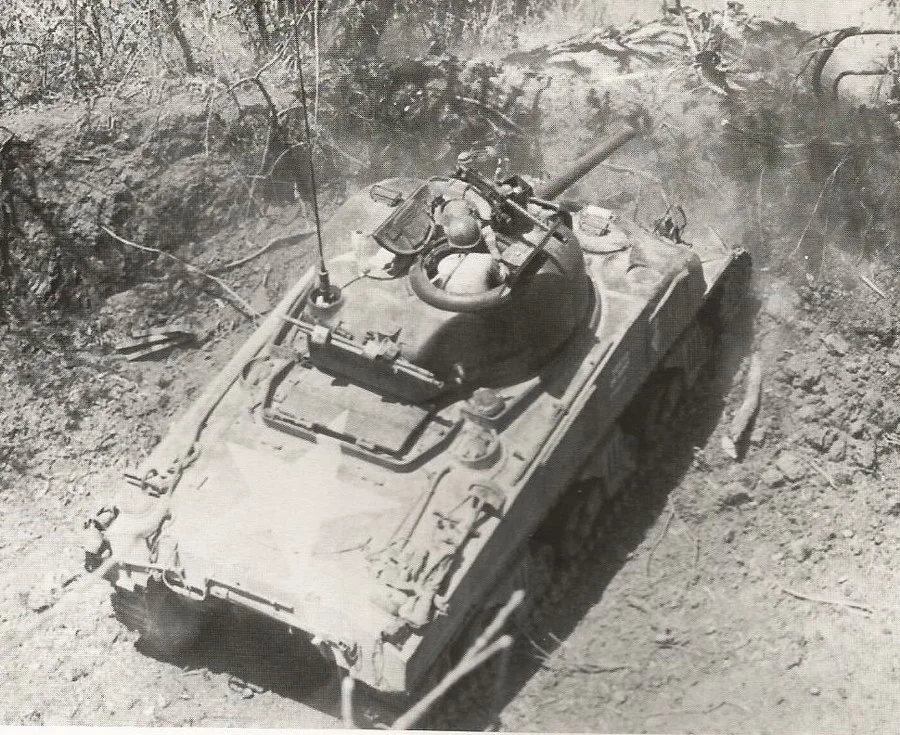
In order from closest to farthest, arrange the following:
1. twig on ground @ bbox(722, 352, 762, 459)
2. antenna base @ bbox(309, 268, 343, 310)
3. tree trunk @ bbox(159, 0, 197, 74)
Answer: antenna base @ bbox(309, 268, 343, 310) → twig on ground @ bbox(722, 352, 762, 459) → tree trunk @ bbox(159, 0, 197, 74)

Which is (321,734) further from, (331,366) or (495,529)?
(331,366)

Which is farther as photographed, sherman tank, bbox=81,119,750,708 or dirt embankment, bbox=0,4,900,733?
dirt embankment, bbox=0,4,900,733

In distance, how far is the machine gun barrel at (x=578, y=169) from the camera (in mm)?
10812

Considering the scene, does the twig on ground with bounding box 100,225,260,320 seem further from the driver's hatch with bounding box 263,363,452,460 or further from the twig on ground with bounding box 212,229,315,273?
the driver's hatch with bounding box 263,363,452,460

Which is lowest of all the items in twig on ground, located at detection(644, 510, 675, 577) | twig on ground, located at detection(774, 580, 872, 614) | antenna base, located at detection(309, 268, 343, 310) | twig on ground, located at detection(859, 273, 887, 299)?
twig on ground, located at detection(774, 580, 872, 614)

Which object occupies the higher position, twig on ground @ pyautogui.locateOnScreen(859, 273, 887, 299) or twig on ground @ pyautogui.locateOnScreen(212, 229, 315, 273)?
twig on ground @ pyautogui.locateOnScreen(212, 229, 315, 273)

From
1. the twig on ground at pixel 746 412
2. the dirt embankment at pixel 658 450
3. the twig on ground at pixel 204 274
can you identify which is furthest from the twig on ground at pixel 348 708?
the twig on ground at pixel 204 274

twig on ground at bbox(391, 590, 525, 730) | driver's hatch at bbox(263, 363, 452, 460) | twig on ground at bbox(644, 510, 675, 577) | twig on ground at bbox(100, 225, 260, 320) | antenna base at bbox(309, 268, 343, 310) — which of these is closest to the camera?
twig on ground at bbox(391, 590, 525, 730)

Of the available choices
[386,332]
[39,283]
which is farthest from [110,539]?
[39,283]

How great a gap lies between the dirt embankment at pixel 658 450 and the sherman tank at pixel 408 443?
2.26 ft

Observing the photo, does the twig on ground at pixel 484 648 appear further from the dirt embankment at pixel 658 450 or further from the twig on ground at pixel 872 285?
the twig on ground at pixel 872 285

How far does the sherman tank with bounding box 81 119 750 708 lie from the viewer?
8.02 m

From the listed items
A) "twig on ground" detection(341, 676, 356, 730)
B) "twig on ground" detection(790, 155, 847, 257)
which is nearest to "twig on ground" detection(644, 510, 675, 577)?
"twig on ground" detection(341, 676, 356, 730)

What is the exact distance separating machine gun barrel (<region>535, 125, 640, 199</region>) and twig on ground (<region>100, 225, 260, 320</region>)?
3436 millimetres
